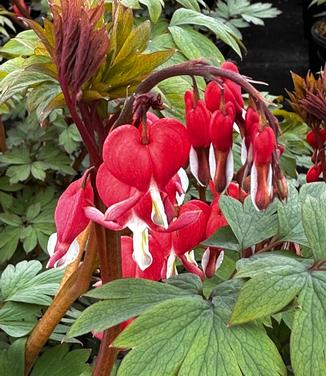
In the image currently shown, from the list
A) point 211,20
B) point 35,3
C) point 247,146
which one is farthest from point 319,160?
point 35,3

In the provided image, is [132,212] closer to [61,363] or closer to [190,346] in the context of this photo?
[190,346]

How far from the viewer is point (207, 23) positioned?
1.02 m

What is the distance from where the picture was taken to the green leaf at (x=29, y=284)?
90 cm

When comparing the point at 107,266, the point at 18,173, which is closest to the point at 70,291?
the point at 107,266

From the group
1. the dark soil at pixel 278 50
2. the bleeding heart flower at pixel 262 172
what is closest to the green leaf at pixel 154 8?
the bleeding heart flower at pixel 262 172

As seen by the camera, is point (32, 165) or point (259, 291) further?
point (32, 165)

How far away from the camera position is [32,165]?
4.68 ft

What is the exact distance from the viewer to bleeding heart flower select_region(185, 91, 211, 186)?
0.62 m

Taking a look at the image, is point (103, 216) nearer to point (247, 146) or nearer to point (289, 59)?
point (247, 146)

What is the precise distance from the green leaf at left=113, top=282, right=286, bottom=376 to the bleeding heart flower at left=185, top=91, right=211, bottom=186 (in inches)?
4.5

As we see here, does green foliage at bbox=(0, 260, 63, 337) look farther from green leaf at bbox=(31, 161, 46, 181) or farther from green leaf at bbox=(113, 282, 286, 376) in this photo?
green leaf at bbox=(31, 161, 46, 181)

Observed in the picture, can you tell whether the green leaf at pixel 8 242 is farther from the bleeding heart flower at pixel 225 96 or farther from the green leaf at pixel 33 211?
the bleeding heart flower at pixel 225 96

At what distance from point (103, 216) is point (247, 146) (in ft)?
0.43

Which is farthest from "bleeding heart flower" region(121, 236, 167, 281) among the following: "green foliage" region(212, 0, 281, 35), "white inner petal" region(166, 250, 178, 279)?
"green foliage" region(212, 0, 281, 35)
